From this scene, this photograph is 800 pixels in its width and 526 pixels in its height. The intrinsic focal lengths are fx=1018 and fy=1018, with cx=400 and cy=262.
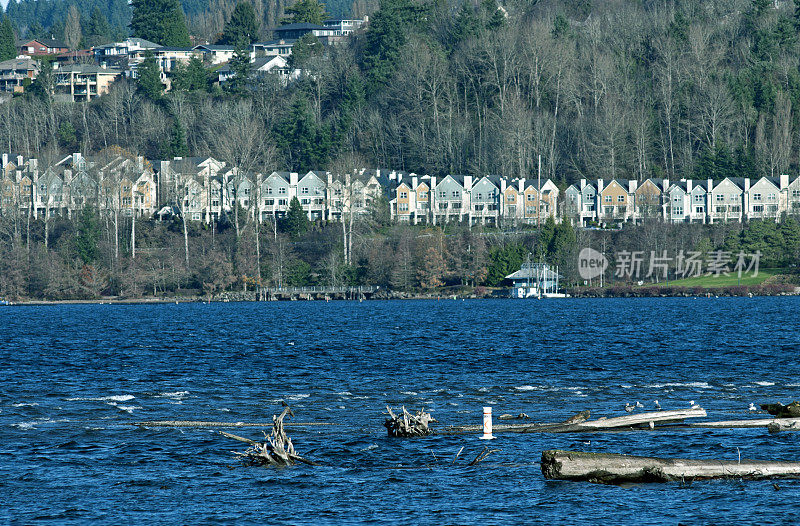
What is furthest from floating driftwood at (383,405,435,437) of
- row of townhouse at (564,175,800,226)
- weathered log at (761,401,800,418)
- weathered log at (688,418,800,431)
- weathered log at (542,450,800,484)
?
row of townhouse at (564,175,800,226)

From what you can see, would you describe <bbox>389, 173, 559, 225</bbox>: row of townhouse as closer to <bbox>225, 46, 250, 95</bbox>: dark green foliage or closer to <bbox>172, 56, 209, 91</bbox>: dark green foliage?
<bbox>225, 46, 250, 95</bbox>: dark green foliage

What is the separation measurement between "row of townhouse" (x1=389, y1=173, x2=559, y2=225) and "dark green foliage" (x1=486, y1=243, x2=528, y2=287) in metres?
17.9

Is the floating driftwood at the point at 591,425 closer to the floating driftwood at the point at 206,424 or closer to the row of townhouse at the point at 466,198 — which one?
the floating driftwood at the point at 206,424

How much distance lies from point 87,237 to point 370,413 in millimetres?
100277

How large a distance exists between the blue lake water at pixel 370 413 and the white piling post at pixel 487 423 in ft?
1.25

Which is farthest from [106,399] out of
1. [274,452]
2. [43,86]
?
[43,86]

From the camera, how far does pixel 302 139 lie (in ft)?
507

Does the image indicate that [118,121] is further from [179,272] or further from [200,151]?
[179,272]

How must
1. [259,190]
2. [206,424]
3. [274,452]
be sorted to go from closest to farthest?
1. [274,452]
2. [206,424]
3. [259,190]

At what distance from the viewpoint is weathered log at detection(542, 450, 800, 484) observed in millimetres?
21484

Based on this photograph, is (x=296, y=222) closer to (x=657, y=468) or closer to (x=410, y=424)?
(x=410, y=424)

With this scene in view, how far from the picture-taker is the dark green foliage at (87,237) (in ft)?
408

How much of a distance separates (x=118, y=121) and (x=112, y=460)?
16162cm

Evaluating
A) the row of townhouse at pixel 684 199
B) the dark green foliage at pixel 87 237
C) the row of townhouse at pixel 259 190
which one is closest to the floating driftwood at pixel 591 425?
the dark green foliage at pixel 87 237
